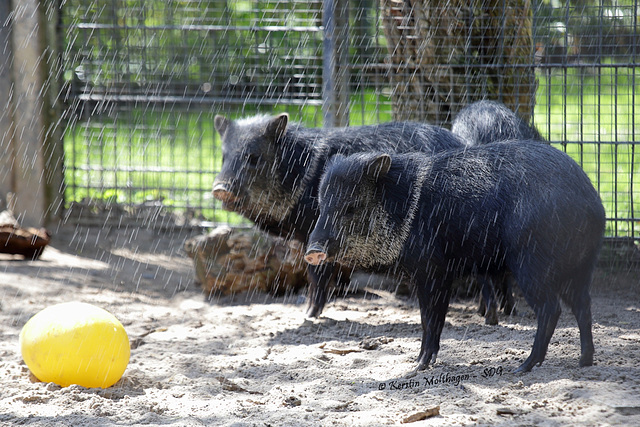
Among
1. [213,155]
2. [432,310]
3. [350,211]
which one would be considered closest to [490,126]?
[350,211]

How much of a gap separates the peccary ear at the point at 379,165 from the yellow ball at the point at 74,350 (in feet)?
5.17

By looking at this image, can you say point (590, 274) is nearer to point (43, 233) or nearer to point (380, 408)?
point (380, 408)

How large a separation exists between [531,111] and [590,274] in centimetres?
251

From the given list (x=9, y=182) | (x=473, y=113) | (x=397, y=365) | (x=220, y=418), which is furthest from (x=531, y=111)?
(x=9, y=182)

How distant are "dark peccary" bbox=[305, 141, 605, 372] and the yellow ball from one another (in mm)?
1085

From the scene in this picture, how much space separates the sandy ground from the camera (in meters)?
2.94

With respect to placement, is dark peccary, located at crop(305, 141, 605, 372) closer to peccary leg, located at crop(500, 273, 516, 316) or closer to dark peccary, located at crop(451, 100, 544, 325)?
dark peccary, located at crop(451, 100, 544, 325)

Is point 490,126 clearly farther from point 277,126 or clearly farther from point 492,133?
→ point 277,126

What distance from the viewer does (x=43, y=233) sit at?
6.12 meters

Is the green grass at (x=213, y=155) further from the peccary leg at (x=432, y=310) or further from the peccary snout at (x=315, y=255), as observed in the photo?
the peccary snout at (x=315, y=255)

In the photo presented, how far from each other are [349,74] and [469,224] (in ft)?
8.91

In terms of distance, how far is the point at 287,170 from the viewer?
16.6ft

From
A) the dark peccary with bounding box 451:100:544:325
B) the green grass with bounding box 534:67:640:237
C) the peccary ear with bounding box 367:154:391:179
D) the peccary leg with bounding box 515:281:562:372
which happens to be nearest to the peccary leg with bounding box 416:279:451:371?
the peccary leg with bounding box 515:281:562:372


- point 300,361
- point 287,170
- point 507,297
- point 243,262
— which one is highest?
point 287,170
